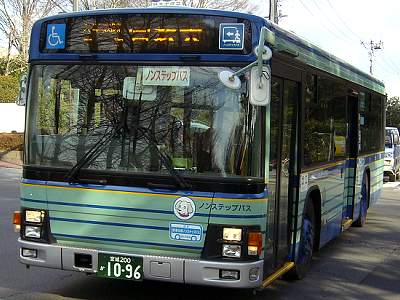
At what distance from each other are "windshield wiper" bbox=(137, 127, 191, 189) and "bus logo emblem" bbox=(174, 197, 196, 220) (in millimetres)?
A: 121

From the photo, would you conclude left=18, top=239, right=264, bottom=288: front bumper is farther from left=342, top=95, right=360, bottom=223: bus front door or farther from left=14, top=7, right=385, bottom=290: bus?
left=342, top=95, right=360, bottom=223: bus front door

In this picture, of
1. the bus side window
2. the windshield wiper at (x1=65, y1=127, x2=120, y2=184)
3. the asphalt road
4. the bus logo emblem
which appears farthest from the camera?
the bus side window

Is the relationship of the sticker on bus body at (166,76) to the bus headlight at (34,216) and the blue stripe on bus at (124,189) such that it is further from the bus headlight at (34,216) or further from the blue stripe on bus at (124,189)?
the bus headlight at (34,216)

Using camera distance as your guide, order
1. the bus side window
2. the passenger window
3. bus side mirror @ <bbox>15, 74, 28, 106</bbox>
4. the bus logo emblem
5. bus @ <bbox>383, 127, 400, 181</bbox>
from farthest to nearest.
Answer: the bus side window → bus @ <bbox>383, 127, 400, 181</bbox> → the passenger window → bus side mirror @ <bbox>15, 74, 28, 106</bbox> → the bus logo emblem

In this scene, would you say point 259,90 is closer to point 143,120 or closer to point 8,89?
point 143,120

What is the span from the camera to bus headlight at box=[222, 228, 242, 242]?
5.08 meters

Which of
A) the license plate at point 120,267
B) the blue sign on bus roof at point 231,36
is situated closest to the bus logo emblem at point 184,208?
the license plate at point 120,267

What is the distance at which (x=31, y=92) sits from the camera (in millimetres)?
5738

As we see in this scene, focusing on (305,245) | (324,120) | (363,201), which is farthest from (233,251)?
(363,201)

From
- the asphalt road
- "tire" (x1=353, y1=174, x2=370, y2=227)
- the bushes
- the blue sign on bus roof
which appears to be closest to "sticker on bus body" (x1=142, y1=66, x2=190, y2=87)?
the blue sign on bus roof

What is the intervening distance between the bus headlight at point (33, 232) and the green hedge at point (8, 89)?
1233 inches

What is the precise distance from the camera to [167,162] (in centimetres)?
526

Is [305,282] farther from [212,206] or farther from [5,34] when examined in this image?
[5,34]

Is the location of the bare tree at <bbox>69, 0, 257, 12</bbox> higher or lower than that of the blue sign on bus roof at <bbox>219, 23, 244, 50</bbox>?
higher
